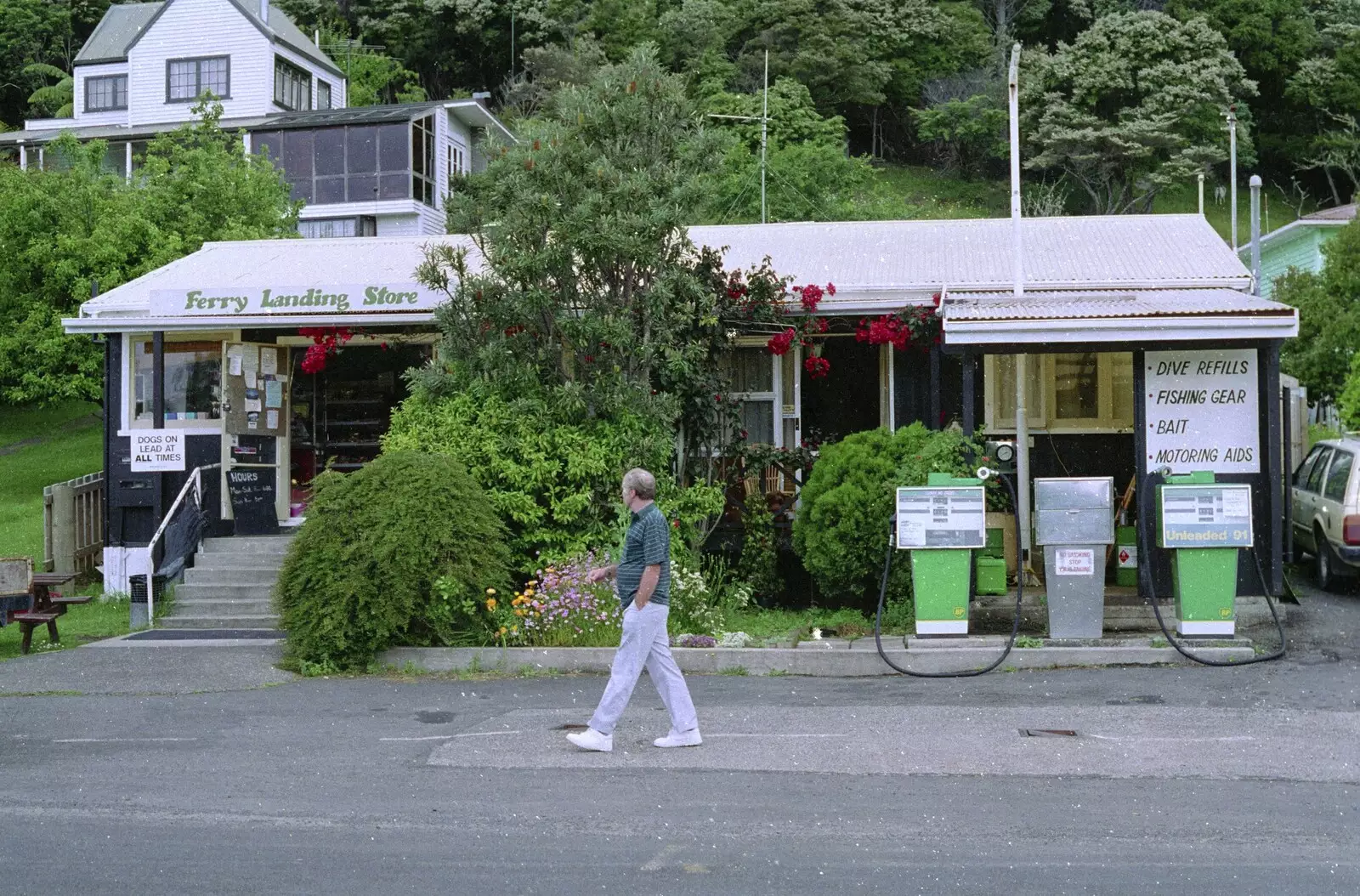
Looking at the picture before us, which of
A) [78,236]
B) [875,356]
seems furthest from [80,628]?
[78,236]

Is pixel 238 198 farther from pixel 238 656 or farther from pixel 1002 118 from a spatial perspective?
pixel 1002 118

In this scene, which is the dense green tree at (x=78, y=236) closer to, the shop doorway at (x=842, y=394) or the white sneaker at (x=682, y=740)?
the shop doorway at (x=842, y=394)

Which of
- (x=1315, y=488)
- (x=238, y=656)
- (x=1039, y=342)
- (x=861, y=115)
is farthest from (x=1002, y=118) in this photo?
(x=238, y=656)

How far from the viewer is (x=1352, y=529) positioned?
48.1 feet

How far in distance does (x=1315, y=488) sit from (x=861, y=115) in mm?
43877

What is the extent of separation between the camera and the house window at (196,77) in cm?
4591

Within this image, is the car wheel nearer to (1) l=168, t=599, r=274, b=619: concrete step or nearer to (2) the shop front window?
(1) l=168, t=599, r=274, b=619: concrete step

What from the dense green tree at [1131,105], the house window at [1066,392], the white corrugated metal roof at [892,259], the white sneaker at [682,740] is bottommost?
the white sneaker at [682,740]

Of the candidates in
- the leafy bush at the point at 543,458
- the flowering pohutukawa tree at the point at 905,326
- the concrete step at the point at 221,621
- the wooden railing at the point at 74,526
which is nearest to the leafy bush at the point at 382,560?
the leafy bush at the point at 543,458

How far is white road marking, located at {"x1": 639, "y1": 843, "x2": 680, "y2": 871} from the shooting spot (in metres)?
6.10

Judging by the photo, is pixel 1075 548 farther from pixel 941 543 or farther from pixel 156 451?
pixel 156 451

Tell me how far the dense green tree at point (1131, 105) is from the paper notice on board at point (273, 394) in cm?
3365

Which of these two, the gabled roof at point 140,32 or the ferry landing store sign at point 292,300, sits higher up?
the gabled roof at point 140,32

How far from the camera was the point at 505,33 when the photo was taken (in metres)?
55.6
